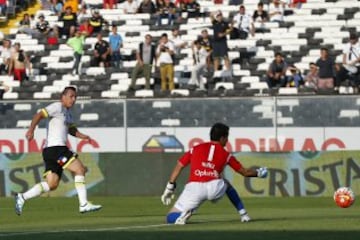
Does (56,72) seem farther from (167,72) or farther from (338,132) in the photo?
(338,132)

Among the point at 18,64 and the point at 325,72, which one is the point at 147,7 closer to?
the point at 18,64

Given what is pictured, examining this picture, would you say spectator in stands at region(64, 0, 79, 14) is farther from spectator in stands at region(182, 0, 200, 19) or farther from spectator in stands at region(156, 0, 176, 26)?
spectator in stands at region(182, 0, 200, 19)

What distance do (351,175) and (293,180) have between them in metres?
1.33

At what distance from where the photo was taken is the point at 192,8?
141 feet

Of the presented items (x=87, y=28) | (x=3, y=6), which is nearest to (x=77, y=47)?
(x=87, y=28)

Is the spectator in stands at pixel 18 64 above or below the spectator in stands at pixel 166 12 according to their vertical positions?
below

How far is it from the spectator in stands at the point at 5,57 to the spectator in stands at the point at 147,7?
15.3 ft

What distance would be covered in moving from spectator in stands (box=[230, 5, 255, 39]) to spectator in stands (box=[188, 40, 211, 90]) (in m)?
1.83

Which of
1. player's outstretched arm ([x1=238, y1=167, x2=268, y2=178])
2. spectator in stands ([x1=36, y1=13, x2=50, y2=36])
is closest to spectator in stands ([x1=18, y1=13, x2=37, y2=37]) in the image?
spectator in stands ([x1=36, y1=13, x2=50, y2=36])

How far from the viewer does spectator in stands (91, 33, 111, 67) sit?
40.7 meters

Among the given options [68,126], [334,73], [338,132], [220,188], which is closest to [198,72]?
[334,73]

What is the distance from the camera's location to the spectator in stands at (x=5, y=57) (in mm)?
41312

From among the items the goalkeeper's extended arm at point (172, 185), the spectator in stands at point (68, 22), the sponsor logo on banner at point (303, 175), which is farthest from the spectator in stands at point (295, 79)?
the goalkeeper's extended arm at point (172, 185)

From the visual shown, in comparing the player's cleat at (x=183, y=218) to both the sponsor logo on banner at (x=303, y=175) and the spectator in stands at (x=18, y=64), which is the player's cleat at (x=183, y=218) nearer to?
the sponsor logo on banner at (x=303, y=175)
